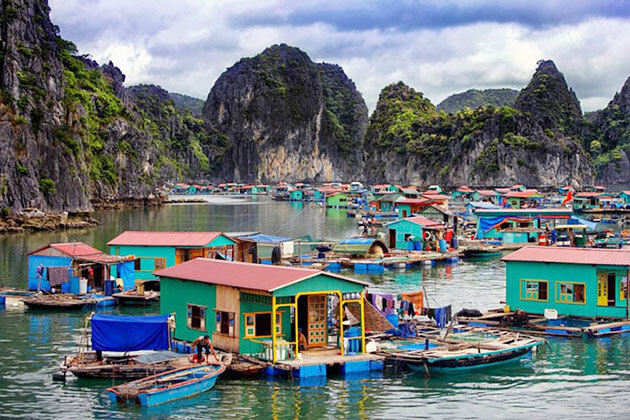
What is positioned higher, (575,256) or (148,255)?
(575,256)

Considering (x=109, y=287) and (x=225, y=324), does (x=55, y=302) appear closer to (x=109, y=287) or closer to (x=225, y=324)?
(x=109, y=287)

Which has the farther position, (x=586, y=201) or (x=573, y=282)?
(x=586, y=201)

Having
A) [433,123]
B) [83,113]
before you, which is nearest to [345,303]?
[83,113]

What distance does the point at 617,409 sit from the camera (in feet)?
64.6

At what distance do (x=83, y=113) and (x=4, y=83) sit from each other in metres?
25.9

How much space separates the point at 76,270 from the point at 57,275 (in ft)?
2.72

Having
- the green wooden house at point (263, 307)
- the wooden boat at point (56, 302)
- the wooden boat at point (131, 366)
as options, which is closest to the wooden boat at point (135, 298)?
the wooden boat at point (56, 302)

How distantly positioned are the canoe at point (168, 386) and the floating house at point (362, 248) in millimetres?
29524

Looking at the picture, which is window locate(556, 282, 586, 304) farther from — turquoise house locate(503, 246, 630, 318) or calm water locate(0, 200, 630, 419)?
calm water locate(0, 200, 630, 419)

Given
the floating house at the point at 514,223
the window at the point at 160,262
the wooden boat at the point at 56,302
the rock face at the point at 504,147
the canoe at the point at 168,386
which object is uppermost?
the rock face at the point at 504,147

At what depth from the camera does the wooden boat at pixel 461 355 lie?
73.3 ft

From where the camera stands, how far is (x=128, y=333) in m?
22.7

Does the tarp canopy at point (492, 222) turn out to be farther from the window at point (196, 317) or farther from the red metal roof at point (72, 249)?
the window at point (196, 317)

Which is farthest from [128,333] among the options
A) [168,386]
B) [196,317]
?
[168,386]
